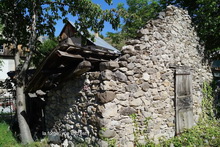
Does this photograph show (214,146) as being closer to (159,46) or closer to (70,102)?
(159,46)

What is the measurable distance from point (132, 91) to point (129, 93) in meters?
0.09

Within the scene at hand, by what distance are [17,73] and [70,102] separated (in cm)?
210

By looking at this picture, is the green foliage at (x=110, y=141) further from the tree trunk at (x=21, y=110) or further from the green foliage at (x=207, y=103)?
the green foliage at (x=207, y=103)

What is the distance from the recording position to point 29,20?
6.39 metres

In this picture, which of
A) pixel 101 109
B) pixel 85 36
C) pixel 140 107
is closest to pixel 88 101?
pixel 101 109

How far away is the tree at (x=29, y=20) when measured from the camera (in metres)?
5.34

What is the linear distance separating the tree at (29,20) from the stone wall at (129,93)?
0.87 m

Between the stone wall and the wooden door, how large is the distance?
17 cm

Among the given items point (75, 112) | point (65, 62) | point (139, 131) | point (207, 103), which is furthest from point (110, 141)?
point (207, 103)

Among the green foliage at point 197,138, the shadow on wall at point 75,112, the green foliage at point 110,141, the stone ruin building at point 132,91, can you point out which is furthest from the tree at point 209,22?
the green foliage at point 110,141

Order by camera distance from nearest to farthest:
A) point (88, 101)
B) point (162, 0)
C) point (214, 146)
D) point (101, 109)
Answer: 1. point (101, 109)
2. point (88, 101)
3. point (214, 146)
4. point (162, 0)

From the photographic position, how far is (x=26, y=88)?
5.15m

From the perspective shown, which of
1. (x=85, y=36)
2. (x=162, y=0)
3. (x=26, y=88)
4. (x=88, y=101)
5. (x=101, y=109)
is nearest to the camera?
(x=101, y=109)

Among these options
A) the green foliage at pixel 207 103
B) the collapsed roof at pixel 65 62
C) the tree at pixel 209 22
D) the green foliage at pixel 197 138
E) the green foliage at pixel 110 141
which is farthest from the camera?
the tree at pixel 209 22
